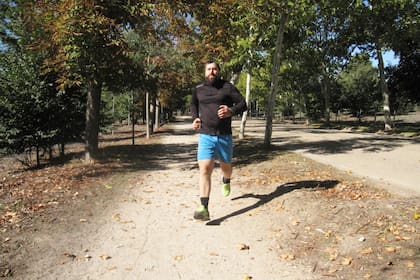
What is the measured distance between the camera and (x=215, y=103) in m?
5.22

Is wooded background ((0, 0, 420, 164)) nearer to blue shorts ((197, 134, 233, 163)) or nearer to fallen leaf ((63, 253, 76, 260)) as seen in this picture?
blue shorts ((197, 134, 233, 163))

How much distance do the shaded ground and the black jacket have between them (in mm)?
1334

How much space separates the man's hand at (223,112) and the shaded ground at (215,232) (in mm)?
1493

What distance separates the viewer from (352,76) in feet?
154

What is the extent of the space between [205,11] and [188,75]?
18130 millimetres

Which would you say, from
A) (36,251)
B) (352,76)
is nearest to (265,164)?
(36,251)

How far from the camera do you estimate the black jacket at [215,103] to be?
5.23m

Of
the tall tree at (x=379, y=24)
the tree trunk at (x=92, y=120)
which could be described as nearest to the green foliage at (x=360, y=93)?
the tall tree at (x=379, y=24)

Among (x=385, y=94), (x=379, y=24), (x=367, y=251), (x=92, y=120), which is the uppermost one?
(x=379, y=24)

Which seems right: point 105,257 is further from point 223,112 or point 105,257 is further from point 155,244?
point 223,112

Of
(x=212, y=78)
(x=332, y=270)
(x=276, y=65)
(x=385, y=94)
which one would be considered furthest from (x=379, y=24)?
(x=332, y=270)

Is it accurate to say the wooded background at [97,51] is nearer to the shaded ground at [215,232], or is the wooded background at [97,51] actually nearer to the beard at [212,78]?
the shaded ground at [215,232]

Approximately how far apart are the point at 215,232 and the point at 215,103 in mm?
1745

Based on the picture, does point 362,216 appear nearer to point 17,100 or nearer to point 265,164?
point 265,164
